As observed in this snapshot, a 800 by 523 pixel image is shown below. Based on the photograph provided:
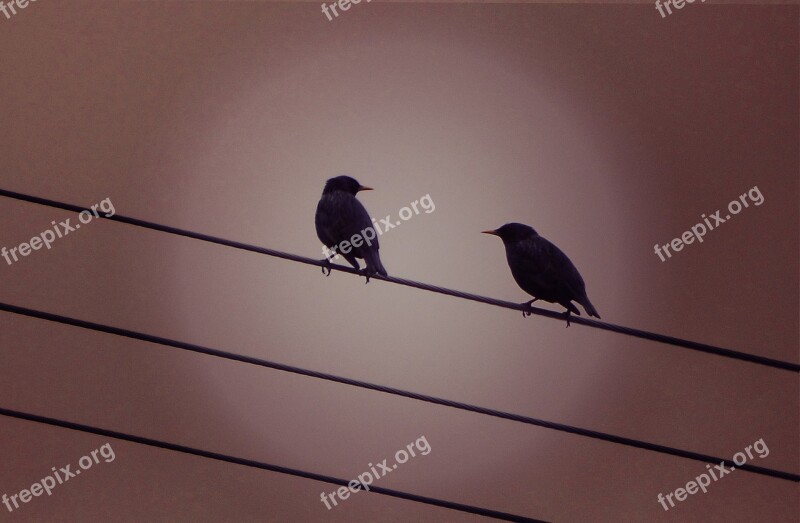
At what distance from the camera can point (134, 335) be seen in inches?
185

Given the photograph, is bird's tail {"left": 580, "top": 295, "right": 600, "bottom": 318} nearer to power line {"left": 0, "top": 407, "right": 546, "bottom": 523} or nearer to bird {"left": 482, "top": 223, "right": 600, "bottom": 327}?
bird {"left": 482, "top": 223, "right": 600, "bottom": 327}

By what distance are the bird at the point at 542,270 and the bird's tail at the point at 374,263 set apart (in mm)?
898

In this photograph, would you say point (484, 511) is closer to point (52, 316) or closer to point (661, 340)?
point (661, 340)

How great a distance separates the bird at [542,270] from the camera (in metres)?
6.11

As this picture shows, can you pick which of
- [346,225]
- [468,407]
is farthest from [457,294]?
[346,225]

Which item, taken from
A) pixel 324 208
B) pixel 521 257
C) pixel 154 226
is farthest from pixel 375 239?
pixel 154 226

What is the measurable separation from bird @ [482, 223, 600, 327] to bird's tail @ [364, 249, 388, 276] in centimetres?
90

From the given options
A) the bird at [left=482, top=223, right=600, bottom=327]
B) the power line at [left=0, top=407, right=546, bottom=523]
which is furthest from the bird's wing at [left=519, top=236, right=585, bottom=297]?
the power line at [left=0, top=407, right=546, bottom=523]

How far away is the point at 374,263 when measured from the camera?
6137 millimetres

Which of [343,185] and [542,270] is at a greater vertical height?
[343,185]

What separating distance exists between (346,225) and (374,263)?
2.07 feet

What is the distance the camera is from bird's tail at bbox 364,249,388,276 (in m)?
6.03

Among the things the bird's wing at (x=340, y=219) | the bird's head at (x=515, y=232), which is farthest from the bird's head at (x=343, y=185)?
the bird's head at (x=515, y=232)

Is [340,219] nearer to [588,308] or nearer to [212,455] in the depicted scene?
[588,308]
